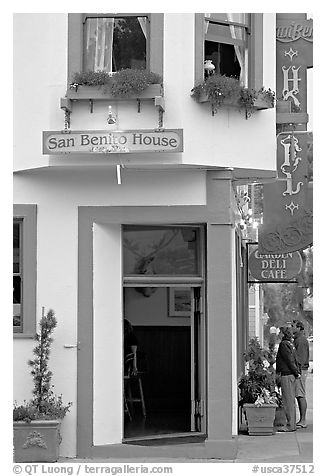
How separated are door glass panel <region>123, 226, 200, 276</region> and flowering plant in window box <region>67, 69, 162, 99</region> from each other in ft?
7.14

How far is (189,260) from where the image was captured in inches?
599

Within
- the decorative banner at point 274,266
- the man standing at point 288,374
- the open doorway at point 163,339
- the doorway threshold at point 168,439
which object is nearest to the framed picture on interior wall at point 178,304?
the open doorway at point 163,339

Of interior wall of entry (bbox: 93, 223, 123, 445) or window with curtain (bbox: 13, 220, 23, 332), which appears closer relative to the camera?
interior wall of entry (bbox: 93, 223, 123, 445)

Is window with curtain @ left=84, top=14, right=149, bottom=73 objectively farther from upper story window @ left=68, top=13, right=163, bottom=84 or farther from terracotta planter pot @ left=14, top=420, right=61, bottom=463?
terracotta planter pot @ left=14, top=420, right=61, bottom=463

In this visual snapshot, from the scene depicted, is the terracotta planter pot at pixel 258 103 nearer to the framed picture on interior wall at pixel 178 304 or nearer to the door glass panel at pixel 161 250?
the door glass panel at pixel 161 250

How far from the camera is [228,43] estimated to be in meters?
14.5

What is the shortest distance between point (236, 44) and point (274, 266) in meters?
6.02

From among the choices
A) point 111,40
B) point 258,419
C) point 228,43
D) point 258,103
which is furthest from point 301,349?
point 111,40

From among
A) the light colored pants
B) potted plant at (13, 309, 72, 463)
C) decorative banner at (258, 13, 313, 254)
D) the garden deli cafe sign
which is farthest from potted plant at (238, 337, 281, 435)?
the garden deli cafe sign

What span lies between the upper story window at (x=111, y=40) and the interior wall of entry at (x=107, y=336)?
2.13 m

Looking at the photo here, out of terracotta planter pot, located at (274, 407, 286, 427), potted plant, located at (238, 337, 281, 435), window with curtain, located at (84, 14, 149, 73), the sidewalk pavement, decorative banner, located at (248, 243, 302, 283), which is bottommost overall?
the sidewalk pavement

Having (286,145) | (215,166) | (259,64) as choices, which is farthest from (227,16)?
(286,145)

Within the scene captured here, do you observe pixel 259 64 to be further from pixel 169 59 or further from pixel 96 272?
pixel 96 272

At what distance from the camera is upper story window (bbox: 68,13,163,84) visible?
1395cm
